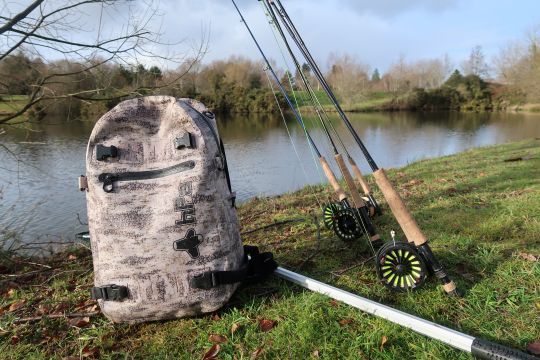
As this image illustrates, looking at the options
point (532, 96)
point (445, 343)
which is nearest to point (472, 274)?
point (445, 343)

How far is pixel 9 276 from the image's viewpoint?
336cm

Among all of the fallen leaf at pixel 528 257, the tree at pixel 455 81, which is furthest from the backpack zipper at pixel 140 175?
the tree at pixel 455 81

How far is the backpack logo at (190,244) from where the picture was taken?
88.4 inches

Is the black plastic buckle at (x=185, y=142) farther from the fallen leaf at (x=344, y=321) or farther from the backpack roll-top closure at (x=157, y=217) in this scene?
the fallen leaf at (x=344, y=321)

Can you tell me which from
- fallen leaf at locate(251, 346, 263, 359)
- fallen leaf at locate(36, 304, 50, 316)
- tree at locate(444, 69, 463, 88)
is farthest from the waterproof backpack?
tree at locate(444, 69, 463, 88)

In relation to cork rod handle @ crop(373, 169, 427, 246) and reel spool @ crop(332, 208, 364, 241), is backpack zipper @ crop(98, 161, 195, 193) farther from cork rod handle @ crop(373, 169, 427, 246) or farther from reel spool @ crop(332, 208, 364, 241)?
reel spool @ crop(332, 208, 364, 241)

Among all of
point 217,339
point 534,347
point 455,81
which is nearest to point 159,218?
point 217,339

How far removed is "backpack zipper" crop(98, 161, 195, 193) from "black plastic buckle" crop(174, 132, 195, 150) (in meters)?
0.10

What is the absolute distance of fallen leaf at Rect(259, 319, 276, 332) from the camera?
88.6 inches

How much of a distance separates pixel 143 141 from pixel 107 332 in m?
1.22

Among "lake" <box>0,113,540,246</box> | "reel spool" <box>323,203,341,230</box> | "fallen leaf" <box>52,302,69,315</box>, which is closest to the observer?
"fallen leaf" <box>52,302,69,315</box>

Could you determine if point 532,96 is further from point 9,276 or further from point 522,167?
point 9,276

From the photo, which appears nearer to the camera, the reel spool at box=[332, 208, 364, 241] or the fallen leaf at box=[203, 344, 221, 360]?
the fallen leaf at box=[203, 344, 221, 360]

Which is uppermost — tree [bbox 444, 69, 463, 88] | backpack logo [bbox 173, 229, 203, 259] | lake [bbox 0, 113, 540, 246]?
tree [bbox 444, 69, 463, 88]
